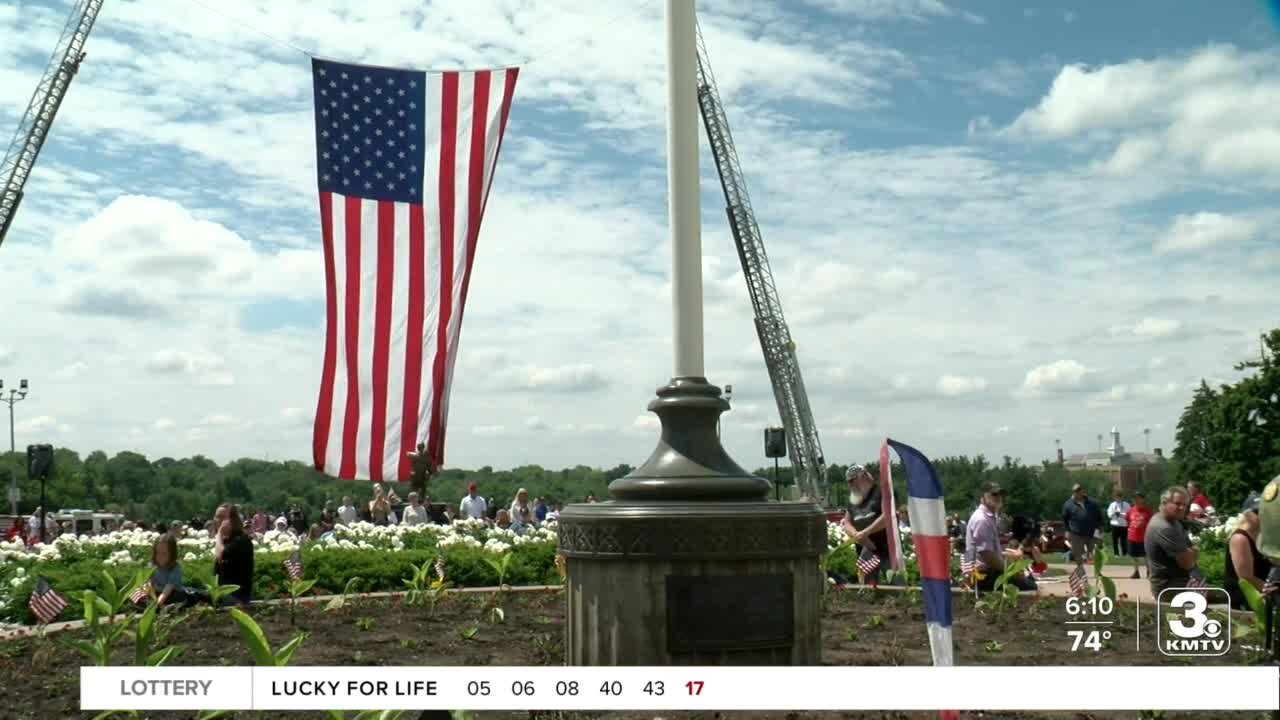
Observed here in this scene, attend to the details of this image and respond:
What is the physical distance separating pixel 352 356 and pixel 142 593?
2.72m

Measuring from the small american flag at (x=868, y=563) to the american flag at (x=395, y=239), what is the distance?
Answer: 3.97 m

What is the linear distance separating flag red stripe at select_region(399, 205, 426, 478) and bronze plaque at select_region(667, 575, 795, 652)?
16.6ft

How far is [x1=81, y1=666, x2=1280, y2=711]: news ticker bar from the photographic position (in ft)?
17.4

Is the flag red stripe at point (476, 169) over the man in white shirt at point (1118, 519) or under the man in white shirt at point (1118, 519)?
over

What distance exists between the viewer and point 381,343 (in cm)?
1152

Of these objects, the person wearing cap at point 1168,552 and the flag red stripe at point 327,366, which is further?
the flag red stripe at point 327,366

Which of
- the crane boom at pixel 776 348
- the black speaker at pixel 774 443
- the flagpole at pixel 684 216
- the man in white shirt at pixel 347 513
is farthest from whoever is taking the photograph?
the crane boom at pixel 776 348

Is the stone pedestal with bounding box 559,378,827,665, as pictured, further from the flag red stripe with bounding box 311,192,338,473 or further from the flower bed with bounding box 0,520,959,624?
the flag red stripe with bounding box 311,192,338,473

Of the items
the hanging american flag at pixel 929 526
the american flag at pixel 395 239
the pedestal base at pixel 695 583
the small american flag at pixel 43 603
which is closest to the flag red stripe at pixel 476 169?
the american flag at pixel 395 239

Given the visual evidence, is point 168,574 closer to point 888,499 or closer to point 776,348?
point 888,499

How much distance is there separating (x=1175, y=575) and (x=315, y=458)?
7.24 meters

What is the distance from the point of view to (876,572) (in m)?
11.7

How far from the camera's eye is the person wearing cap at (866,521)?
1154cm

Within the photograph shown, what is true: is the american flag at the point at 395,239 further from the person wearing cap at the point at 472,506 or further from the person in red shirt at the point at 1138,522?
the person in red shirt at the point at 1138,522
